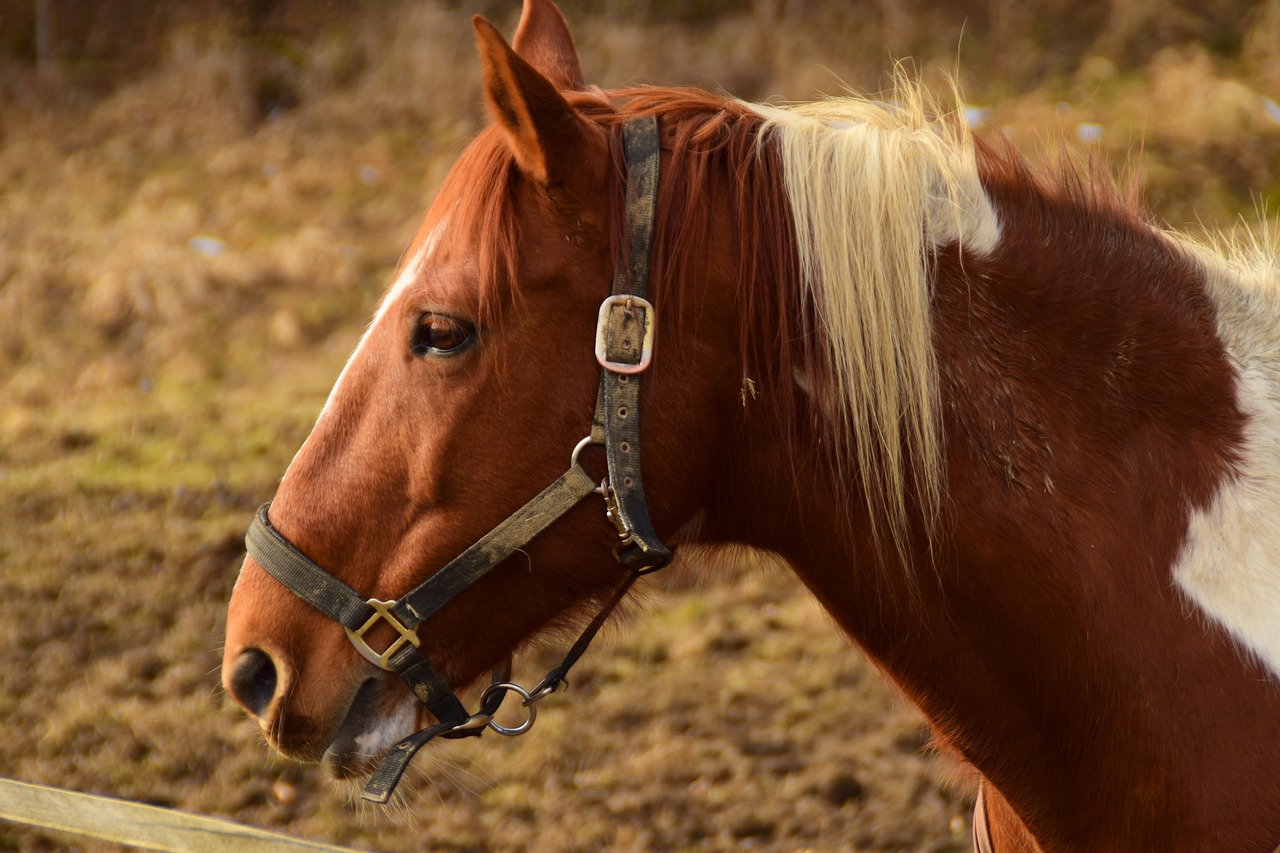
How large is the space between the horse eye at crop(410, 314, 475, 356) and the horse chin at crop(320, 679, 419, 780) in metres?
0.55

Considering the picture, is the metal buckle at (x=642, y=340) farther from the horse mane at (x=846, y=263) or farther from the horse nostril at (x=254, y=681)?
the horse nostril at (x=254, y=681)

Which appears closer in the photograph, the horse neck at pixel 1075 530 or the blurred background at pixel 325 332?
the horse neck at pixel 1075 530

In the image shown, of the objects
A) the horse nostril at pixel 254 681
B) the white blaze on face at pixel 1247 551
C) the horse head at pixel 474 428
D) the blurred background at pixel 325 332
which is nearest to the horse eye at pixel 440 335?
the horse head at pixel 474 428

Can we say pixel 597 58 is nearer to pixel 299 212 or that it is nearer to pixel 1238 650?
pixel 299 212

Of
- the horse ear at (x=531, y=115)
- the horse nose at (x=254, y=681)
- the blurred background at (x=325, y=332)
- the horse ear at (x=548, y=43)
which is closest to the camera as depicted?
the horse ear at (x=531, y=115)

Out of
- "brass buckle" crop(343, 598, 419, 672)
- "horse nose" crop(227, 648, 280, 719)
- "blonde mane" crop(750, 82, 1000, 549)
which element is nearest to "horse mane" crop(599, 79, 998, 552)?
"blonde mane" crop(750, 82, 1000, 549)

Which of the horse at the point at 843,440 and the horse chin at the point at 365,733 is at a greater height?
the horse at the point at 843,440

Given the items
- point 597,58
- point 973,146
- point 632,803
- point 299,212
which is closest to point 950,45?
point 597,58

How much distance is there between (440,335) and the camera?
1.65 m

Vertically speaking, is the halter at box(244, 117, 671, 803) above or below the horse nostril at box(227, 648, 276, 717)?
above

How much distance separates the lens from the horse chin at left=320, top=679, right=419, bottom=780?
174 cm

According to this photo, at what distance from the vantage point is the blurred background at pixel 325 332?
3863mm

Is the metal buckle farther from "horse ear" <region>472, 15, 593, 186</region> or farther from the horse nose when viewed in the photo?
the horse nose

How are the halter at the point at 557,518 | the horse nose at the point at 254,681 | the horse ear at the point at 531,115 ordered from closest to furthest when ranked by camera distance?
the horse ear at the point at 531,115
the halter at the point at 557,518
the horse nose at the point at 254,681
